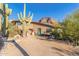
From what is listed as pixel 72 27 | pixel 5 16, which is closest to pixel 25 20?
pixel 5 16

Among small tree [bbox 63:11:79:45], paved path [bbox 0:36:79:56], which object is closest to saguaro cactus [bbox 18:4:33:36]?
paved path [bbox 0:36:79:56]

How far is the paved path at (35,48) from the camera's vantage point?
200cm

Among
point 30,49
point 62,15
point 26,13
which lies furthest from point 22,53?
point 62,15

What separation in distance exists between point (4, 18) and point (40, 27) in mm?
346

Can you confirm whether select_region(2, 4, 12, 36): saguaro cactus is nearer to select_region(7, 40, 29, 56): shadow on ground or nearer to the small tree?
select_region(7, 40, 29, 56): shadow on ground

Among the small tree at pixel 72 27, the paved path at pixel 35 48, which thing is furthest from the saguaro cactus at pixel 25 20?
the small tree at pixel 72 27

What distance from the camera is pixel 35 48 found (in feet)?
6.63

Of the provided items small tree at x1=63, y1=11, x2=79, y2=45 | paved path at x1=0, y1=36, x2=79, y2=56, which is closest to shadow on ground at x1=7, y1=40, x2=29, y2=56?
paved path at x1=0, y1=36, x2=79, y2=56

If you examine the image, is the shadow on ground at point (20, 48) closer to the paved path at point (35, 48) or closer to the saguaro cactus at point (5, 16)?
the paved path at point (35, 48)

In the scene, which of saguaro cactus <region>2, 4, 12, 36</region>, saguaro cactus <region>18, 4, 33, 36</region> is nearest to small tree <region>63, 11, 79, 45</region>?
saguaro cactus <region>18, 4, 33, 36</region>

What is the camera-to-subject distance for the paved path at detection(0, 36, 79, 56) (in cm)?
200

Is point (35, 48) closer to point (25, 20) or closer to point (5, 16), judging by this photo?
point (25, 20)

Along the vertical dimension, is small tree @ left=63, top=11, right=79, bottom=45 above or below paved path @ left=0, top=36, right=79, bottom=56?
above

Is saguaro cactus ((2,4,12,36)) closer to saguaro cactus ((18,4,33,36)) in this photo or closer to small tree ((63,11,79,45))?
saguaro cactus ((18,4,33,36))
